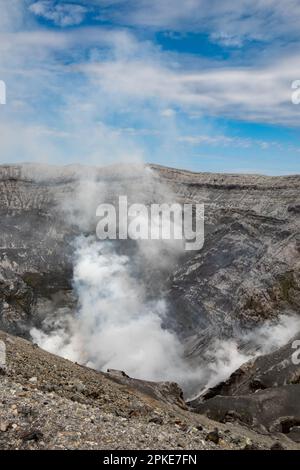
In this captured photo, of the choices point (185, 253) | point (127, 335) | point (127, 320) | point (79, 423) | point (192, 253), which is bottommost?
point (79, 423)

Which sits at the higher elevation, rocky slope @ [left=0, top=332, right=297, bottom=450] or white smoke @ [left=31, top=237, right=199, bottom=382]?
white smoke @ [left=31, top=237, right=199, bottom=382]

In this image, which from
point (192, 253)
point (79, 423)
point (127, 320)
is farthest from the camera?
point (127, 320)

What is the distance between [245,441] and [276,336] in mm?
49501

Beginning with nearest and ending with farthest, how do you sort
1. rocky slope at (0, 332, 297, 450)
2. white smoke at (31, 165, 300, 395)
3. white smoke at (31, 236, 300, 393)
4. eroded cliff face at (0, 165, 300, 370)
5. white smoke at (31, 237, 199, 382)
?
rocky slope at (0, 332, 297, 450)
white smoke at (31, 236, 300, 393)
white smoke at (31, 165, 300, 395)
eroded cliff face at (0, 165, 300, 370)
white smoke at (31, 237, 199, 382)

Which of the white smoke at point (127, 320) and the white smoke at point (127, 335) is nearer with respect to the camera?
the white smoke at point (127, 335)

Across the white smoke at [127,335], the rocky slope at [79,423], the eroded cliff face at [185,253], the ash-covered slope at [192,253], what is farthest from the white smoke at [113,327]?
the rocky slope at [79,423]

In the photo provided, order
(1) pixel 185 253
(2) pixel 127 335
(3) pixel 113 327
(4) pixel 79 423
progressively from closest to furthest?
(4) pixel 79 423 < (2) pixel 127 335 < (1) pixel 185 253 < (3) pixel 113 327

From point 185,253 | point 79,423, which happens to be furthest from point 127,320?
point 79,423

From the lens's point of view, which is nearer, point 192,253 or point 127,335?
point 192,253

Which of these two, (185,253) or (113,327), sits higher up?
(185,253)

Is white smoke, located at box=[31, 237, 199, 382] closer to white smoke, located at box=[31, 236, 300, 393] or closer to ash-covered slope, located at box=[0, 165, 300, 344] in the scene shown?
white smoke, located at box=[31, 236, 300, 393]

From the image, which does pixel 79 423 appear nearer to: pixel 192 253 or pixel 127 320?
pixel 192 253

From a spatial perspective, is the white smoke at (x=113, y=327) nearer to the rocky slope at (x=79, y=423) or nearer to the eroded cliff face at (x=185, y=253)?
the eroded cliff face at (x=185, y=253)

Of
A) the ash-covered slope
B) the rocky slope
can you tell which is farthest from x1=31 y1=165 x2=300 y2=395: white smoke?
the rocky slope
